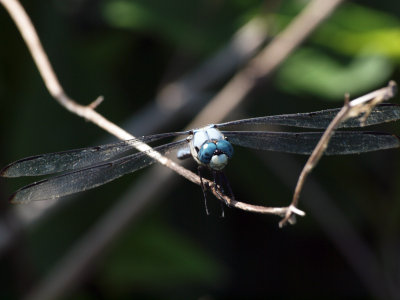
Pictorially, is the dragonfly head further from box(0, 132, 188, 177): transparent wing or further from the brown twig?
the brown twig

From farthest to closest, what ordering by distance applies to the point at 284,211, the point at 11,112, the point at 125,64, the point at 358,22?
the point at 125,64, the point at 11,112, the point at 358,22, the point at 284,211

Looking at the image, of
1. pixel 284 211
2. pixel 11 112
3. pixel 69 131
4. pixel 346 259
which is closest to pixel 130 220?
pixel 69 131

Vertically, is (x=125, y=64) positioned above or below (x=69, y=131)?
above

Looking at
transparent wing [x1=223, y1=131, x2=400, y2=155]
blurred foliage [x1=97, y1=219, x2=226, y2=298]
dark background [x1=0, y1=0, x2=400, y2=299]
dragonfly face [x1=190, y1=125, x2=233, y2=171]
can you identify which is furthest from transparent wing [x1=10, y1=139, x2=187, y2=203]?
blurred foliage [x1=97, y1=219, x2=226, y2=298]

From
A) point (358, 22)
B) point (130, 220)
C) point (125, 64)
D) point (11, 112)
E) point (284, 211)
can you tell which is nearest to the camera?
point (284, 211)

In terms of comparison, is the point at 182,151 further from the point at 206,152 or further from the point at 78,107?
the point at 78,107

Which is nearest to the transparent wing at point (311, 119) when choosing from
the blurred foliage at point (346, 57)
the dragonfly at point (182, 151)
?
the dragonfly at point (182, 151)

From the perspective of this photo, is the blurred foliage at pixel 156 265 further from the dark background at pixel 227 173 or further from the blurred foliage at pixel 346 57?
the blurred foliage at pixel 346 57

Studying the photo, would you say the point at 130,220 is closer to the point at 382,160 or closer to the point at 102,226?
the point at 102,226

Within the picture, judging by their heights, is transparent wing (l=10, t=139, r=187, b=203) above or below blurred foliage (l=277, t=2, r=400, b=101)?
below
